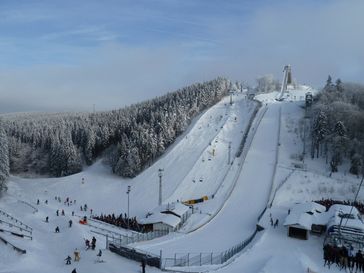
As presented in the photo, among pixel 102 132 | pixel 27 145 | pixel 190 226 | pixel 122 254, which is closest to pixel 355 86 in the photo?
pixel 102 132

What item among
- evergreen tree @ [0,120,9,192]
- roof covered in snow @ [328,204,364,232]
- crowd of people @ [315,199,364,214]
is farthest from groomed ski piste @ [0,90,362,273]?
crowd of people @ [315,199,364,214]

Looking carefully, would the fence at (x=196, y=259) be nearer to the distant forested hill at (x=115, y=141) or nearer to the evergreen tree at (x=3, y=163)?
the distant forested hill at (x=115, y=141)

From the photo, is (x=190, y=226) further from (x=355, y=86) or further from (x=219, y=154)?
(x=355, y=86)

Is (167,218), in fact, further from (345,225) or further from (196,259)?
(345,225)

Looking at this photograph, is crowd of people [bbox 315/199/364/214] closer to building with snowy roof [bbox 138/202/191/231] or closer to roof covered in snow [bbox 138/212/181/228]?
building with snowy roof [bbox 138/202/191/231]

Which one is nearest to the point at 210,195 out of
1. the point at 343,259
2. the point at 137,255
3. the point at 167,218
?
the point at 167,218

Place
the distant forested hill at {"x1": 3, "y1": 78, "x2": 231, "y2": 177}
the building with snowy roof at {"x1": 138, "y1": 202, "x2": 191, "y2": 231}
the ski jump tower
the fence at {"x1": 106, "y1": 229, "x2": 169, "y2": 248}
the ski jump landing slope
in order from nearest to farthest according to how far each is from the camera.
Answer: the fence at {"x1": 106, "y1": 229, "x2": 169, "y2": 248}, the ski jump landing slope, the building with snowy roof at {"x1": 138, "y1": 202, "x2": 191, "y2": 231}, the distant forested hill at {"x1": 3, "y1": 78, "x2": 231, "y2": 177}, the ski jump tower

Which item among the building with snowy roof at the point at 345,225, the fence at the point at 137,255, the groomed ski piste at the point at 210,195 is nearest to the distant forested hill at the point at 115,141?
the groomed ski piste at the point at 210,195
